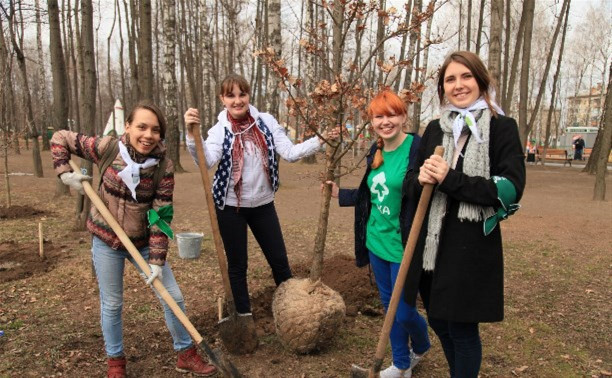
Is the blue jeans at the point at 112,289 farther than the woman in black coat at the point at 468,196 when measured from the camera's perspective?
Yes

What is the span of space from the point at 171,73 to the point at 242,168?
11.0 m

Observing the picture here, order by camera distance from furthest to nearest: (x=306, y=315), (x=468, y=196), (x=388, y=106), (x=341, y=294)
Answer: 1. (x=341, y=294)
2. (x=306, y=315)
3. (x=388, y=106)
4. (x=468, y=196)

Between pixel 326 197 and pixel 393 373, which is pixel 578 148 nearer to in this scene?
pixel 326 197

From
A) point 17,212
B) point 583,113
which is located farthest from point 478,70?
point 583,113

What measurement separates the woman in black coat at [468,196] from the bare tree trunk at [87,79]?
5915 mm

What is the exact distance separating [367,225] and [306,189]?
983 centimetres

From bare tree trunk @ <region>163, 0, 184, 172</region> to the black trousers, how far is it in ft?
35.3

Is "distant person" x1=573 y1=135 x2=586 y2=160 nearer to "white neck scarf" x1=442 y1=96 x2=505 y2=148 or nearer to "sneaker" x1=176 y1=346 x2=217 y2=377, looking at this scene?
"white neck scarf" x1=442 y1=96 x2=505 y2=148

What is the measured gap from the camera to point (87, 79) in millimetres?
6984

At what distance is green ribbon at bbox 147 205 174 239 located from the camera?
274 centimetres

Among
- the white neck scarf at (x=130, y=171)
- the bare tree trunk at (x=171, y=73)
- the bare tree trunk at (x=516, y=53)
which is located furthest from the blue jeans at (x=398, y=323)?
the bare tree trunk at (x=516, y=53)

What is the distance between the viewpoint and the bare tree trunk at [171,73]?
12.5 meters

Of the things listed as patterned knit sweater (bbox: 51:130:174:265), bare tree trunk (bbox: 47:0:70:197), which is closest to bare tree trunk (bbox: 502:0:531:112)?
bare tree trunk (bbox: 47:0:70:197)

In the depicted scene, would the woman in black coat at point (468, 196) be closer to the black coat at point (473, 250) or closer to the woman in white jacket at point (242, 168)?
the black coat at point (473, 250)
